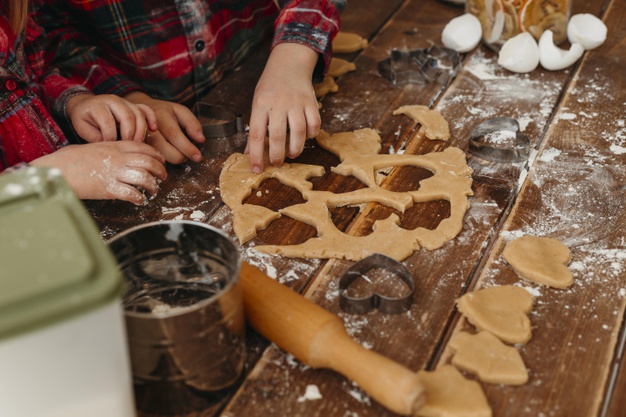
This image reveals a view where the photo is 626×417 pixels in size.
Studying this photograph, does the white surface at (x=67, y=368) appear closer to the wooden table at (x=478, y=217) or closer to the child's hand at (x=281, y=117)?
the wooden table at (x=478, y=217)

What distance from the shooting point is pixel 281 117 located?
1.19 m

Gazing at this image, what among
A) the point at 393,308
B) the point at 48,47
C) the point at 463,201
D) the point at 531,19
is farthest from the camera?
the point at 531,19

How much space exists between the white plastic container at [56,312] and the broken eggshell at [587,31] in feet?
4.41

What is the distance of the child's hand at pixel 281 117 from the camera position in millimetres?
1178

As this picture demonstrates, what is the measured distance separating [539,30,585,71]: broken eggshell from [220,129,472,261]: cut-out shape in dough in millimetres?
435

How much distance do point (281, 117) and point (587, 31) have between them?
84 centimetres

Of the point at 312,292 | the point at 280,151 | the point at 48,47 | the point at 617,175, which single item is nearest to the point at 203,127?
the point at 280,151

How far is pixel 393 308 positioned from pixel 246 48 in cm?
99

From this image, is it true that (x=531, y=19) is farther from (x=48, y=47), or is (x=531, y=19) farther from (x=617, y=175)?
(x=48, y=47)

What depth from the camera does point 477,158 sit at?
1.23m

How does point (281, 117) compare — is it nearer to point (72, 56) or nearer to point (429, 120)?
point (429, 120)

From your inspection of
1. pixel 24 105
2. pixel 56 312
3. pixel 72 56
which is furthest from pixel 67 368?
pixel 72 56

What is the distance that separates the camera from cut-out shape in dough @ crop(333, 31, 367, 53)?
1619mm

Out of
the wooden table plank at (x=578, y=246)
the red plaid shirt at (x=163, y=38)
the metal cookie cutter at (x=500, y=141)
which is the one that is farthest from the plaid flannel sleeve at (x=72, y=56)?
the wooden table plank at (x=578, y=246)
